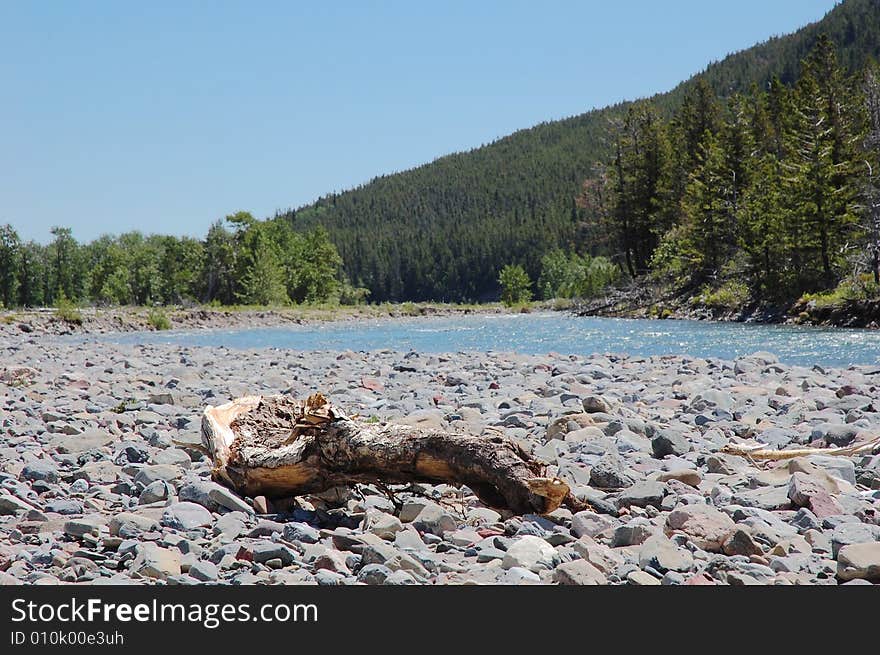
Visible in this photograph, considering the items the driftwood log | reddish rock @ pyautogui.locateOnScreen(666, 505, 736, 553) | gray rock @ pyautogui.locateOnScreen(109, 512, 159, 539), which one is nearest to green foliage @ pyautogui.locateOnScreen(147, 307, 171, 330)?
the driftwood log

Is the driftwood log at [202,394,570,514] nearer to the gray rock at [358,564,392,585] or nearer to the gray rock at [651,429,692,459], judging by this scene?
the gray rock at [358,564,392,585]

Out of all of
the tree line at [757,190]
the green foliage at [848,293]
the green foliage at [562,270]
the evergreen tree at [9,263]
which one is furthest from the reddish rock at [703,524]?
the evergreen tree at [9,263]

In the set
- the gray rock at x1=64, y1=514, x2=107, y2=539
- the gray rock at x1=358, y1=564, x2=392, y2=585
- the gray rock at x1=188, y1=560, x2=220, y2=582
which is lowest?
the gray rock at x1=358, y1=564, x2=392, y2=585

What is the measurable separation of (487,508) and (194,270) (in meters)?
82.6

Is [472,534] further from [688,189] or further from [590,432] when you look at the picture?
[688,189]

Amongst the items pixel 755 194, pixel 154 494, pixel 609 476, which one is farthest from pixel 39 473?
pixel 755 194

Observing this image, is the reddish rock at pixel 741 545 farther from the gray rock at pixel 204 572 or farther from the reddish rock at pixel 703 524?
the gray rock at pixel 204 572

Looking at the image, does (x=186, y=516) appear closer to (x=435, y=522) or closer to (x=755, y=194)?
(x=435, y=522)

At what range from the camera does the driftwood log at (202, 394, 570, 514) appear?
4.41 meters

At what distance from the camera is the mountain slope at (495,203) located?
5640 inches

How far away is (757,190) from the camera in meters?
36.2

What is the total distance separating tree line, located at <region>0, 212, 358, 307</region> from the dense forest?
9.6 inches

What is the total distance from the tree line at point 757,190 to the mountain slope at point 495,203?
242 ft

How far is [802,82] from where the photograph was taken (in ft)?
122
